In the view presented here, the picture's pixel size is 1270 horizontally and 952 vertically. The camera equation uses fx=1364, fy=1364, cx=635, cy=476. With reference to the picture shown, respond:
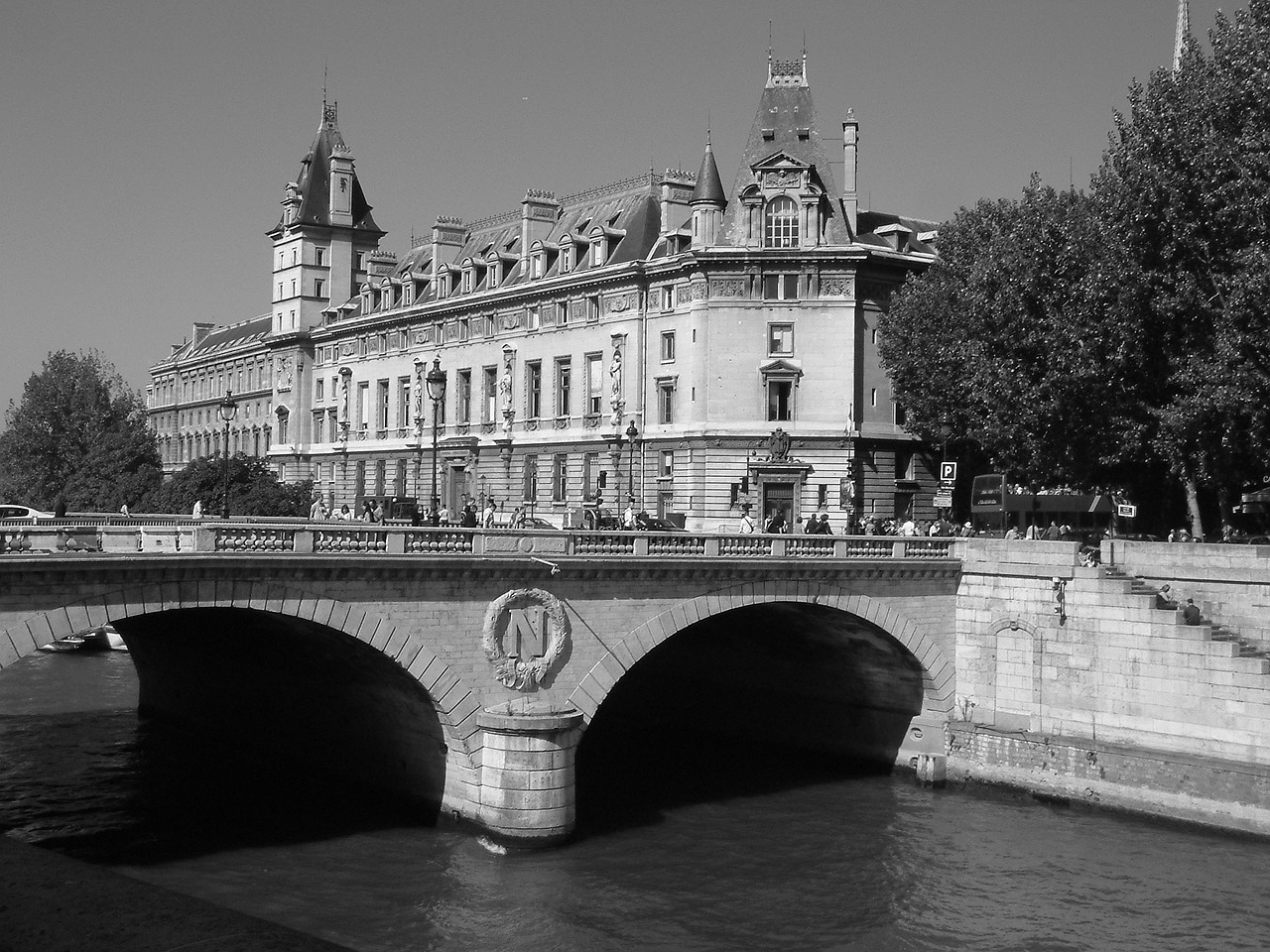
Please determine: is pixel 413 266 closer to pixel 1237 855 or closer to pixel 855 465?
pixel 855 465

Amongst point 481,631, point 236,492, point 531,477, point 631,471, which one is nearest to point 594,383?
point 531,477

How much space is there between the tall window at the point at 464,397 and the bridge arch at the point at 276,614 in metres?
48.9

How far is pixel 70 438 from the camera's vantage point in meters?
100

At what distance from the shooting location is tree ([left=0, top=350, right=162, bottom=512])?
3816 inches

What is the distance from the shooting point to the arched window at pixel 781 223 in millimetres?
59625

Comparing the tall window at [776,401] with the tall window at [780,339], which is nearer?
the tall window at [780,339]

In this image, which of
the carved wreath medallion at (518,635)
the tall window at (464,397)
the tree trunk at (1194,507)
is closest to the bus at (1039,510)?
the tree trunk at (1194,507)

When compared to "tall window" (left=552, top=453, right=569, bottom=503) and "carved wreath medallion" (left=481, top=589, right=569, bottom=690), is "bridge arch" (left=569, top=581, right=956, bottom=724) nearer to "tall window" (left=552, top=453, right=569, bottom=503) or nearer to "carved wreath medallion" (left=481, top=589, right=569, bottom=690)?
"carved wreath medallion" (left=481, top=589, right=569, bottom=690)

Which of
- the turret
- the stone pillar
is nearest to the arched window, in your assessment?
the turret

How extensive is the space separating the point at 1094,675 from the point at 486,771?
15.8 meters

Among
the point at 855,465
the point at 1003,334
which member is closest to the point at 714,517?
the point at 855,465

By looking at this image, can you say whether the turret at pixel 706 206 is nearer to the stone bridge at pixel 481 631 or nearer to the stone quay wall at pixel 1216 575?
the stone bridge at pixel 481 631

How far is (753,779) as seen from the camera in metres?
37.3

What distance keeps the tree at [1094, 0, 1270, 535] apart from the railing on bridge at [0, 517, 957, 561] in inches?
354
